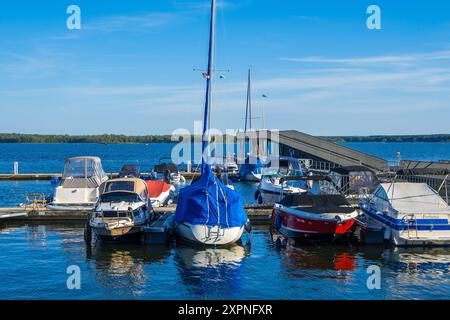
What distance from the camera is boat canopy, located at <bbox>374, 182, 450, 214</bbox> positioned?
87.8 feet

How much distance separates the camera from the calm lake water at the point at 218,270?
66.0ft

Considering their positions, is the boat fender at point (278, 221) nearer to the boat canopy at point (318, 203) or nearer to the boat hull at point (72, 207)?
the boat canopy at point (318, 203)

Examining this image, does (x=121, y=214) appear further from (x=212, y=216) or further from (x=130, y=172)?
(x=130, y=172)

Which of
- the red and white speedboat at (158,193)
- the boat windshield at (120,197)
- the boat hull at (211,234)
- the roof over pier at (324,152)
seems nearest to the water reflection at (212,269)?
the boat hull at (211,234)

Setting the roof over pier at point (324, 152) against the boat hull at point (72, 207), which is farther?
the roof over pier at point (324, 152)

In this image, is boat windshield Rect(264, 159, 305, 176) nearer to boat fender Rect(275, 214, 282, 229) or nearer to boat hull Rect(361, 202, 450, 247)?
boat fender Rect(275, 214, 282, 229)

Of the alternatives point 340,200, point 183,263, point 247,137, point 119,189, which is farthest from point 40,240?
point 247,137

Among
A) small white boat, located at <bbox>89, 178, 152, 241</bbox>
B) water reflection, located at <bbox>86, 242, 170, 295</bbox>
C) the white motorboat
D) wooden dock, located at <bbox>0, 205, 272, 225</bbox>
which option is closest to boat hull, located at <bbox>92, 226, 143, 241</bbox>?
small white boat, located at <bbox>89, 178, 152, 241</bbox>

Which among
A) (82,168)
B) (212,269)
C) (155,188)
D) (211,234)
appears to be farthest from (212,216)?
(82,168)

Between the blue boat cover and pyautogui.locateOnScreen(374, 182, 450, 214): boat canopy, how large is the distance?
8.08 m

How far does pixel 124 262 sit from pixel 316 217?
9.65 metres

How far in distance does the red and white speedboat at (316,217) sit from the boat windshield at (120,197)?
323 inches
